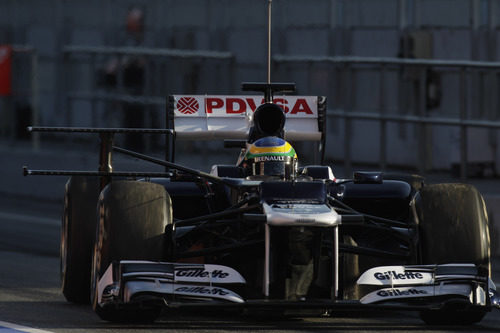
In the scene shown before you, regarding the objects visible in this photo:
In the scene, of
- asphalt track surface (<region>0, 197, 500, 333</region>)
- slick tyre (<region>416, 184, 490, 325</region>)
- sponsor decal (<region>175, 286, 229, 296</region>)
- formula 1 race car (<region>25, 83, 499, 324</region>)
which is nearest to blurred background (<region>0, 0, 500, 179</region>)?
asphalt track surface (<region>0, 197, 500, 333</region>)

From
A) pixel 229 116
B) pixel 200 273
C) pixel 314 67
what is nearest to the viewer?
pixel 200 273

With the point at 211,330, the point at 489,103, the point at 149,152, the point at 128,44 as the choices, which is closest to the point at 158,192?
the point at 211,330

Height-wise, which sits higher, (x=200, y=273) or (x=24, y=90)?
(x=24, y=90)

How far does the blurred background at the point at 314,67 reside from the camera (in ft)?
63.9

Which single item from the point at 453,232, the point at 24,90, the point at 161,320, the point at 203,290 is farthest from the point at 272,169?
the point at 24,90

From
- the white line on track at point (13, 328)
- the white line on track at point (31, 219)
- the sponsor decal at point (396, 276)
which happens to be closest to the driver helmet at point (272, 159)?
the sponsor decal at point (396, 276)

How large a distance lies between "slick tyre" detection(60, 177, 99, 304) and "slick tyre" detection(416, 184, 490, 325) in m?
2.42

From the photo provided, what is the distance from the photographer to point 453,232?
9.95 metres

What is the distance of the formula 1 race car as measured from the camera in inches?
371

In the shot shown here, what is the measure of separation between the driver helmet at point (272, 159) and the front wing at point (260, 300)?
1579 mm

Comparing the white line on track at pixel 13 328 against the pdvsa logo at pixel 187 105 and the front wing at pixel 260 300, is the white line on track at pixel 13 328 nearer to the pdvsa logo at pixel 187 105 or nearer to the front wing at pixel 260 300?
the front wing at pixel 260 300

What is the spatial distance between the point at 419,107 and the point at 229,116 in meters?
5.48

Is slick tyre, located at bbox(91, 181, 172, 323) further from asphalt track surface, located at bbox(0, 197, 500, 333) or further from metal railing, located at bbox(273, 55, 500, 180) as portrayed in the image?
metal railing, located at bbox(273, 55, 500, 180)

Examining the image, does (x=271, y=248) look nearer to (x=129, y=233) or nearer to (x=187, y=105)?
(x=129, y=233)
